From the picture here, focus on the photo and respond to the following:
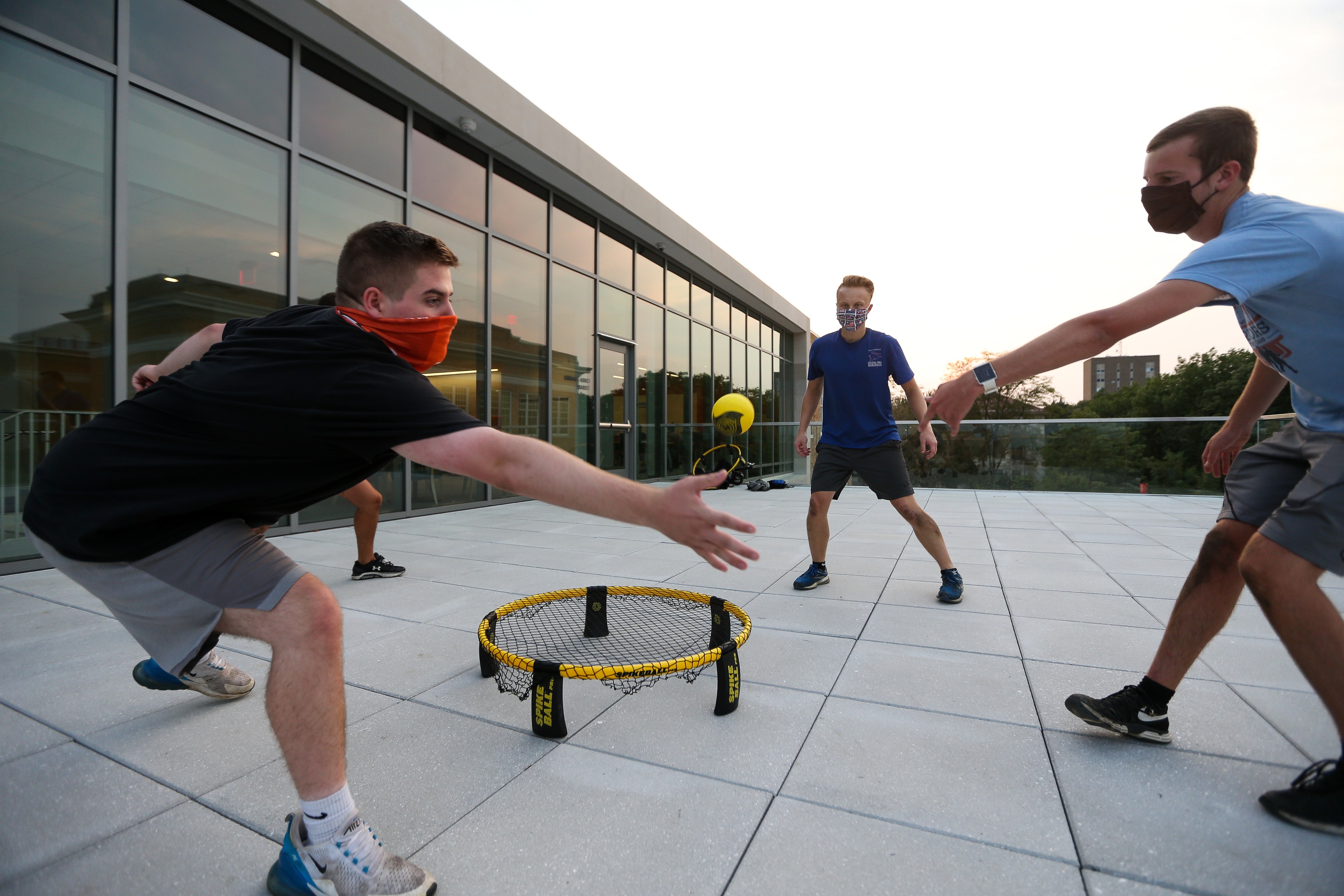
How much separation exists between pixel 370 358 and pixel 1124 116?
22.9 feet

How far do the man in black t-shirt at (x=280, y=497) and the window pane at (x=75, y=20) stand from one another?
5.56m

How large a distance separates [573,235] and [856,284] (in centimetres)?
757

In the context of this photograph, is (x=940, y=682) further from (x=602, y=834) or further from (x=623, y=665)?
(x=602, y=834)

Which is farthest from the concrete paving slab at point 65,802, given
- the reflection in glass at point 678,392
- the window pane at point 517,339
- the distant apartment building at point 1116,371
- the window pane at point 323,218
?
the distant apartment building at point 1116,371

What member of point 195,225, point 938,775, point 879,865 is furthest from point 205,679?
point 195,225

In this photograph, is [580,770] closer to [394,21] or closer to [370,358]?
[370,358]

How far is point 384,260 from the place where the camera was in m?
1.51

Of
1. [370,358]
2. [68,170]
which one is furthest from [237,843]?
[68,170]

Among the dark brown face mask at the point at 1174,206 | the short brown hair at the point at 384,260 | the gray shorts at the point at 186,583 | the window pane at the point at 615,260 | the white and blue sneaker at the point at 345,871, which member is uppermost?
the window pane at the point at 615,260

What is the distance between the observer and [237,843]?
1.45 meters

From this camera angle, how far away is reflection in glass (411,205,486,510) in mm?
7637

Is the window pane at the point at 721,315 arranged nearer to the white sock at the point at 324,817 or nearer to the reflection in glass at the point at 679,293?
the reflection in glass at the point at 679,293

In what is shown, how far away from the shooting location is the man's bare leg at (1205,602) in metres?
1.81

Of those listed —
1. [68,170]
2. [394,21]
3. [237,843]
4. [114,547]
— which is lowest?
[237,843]
